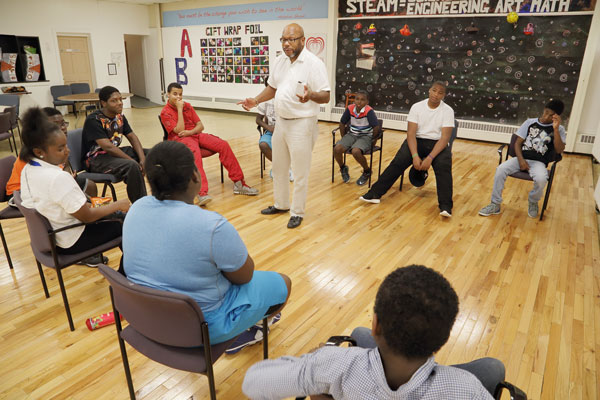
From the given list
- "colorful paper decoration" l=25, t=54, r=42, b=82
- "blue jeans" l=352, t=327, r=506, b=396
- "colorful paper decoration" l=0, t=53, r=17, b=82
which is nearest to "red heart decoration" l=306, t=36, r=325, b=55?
"colorful paper decoration" l=25, t=54, r=42, b=82

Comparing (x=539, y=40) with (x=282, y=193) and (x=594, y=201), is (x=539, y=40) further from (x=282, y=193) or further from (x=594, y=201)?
(x=282, y=193)

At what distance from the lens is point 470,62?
24.5ft

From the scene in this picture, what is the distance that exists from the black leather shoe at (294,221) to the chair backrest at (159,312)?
2.34 meters

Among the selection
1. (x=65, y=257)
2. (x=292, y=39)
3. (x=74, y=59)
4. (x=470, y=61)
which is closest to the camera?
(x=65, y=257)

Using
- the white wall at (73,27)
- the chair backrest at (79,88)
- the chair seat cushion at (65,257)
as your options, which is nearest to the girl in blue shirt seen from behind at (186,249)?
the chair seat cushion at (65,257)

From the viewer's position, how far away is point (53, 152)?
222 centimetres

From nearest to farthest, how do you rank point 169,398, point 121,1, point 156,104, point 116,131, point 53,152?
point 169,398 < point 53,152 < point 116,131 < point 121,1 < point 156,104

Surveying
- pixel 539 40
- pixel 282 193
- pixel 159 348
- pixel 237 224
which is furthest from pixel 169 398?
pixel 539 40

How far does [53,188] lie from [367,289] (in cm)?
204

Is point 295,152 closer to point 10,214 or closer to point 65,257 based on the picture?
point 65,257

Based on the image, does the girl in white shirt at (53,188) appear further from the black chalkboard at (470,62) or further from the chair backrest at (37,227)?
the black chalkboard at (470,62)

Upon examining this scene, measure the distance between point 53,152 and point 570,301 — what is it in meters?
3.41

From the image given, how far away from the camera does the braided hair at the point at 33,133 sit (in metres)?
2.16

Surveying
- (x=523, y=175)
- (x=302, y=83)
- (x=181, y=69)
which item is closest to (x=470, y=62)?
(x=523, y=175)
